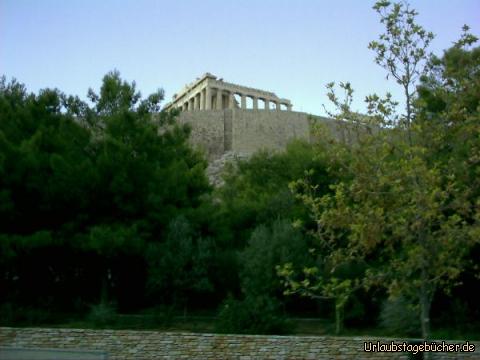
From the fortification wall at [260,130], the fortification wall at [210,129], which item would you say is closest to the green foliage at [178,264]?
the fortification wall at [260,130]

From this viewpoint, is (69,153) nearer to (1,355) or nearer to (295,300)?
(1,355)

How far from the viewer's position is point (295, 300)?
15.2 meters

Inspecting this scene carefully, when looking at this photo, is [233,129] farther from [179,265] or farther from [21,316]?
[21,316]

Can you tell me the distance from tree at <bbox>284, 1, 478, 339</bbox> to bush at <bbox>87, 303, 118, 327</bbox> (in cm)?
693

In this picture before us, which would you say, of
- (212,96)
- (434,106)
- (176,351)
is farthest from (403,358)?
(212,96)

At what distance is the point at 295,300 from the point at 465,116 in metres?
8.68

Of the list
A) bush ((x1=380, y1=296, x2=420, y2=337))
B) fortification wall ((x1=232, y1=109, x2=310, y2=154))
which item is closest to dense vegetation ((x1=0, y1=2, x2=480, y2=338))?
bush ((x1=380, y1=296, x2=420, y2=337))

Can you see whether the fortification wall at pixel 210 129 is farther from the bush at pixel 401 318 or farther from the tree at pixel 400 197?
the tree at pixel 400 197

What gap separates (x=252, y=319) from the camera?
12062 mm

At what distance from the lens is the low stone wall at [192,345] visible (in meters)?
10.3

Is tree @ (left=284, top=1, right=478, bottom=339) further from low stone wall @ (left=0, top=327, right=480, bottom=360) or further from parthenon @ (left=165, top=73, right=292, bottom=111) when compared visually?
parthenon @ (left=165, top=73, right=292, bottom=111)

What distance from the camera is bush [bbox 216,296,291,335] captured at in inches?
468

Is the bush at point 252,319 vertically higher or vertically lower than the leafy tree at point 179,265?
lower

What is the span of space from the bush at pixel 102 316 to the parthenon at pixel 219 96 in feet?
107
